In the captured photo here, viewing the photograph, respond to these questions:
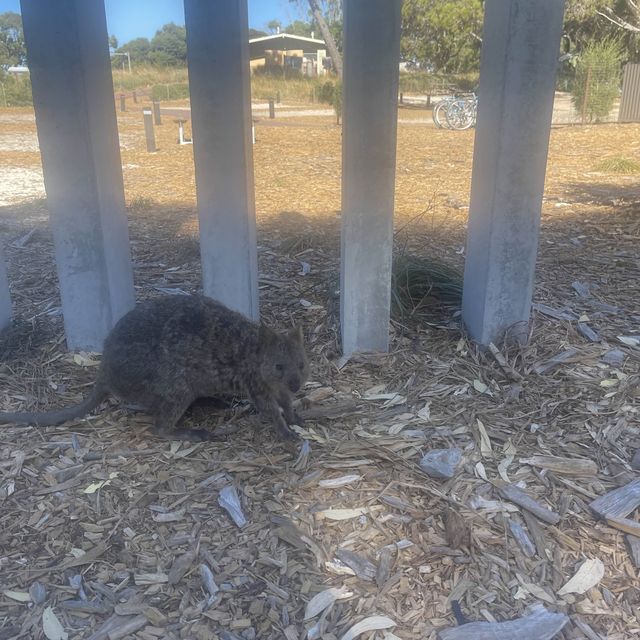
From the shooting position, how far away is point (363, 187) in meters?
4.51

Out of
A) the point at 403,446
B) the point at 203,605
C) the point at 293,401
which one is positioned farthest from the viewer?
the point at 293,401

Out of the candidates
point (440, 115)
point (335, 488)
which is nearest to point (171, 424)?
point (335, 488)

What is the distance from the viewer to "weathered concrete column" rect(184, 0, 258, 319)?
427 cm

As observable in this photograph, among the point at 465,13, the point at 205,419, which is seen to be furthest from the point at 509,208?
the point at 465,13

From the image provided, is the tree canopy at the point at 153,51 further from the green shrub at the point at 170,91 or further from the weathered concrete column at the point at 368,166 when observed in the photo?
the weathered concrete column at the point at 368,166

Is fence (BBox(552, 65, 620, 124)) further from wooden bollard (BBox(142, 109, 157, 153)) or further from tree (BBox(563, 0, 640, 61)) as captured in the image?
wooden bollard (BBox(142, 109, 157, 153))

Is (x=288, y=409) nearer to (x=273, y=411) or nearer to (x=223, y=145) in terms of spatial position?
(x=273, y=411)

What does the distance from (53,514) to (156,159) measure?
495 inches

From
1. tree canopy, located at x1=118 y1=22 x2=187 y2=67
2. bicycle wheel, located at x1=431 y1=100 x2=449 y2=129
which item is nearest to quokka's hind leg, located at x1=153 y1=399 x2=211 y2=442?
bicycle wheel, located at x1=431 y1=100 x2=449 y2=129

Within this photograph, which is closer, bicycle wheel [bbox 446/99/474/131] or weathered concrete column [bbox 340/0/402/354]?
weathered concrete column [bbox 340/0/402/354]

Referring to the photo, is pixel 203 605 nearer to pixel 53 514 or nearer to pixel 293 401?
pixel 53 514

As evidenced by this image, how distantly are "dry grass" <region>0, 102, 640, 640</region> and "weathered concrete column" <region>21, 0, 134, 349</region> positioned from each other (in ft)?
1.83

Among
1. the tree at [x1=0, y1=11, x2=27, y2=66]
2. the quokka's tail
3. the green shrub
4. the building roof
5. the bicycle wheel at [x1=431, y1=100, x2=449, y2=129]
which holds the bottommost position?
the quokka's tail

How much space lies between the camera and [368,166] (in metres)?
4.46
